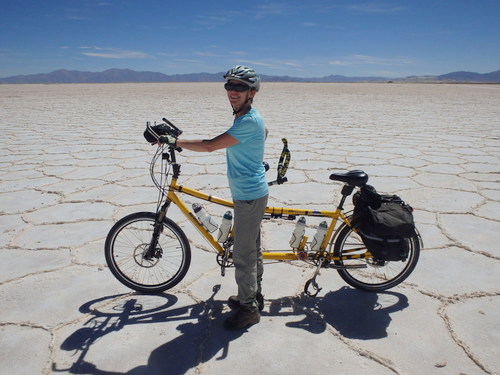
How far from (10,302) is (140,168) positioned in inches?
138

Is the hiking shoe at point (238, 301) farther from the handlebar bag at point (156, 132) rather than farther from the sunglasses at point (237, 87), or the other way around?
the sunglasses at point (237, 87)

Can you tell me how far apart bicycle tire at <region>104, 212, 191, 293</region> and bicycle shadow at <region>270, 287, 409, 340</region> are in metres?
0.82

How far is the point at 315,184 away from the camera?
197 inches

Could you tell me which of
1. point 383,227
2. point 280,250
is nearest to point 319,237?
point 280,250

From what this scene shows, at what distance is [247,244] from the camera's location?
7.38 feet

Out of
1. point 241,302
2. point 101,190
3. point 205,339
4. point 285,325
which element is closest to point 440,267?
point 285,325

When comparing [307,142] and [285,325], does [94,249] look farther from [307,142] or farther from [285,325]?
[307,142]

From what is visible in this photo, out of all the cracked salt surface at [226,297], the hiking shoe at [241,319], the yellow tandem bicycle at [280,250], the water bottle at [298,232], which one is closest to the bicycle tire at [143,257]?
the yellow tandem bicycle at [280,250]

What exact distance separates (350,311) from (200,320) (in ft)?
3.46

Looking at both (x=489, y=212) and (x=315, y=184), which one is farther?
(x=315, y=184)

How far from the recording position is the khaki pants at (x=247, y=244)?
7.20 feet

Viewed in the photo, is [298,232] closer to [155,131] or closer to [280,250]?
[280,250]

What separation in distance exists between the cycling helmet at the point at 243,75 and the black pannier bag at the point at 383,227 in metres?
1.07

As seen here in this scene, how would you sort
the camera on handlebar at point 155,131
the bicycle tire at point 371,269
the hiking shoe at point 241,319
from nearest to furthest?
the camera on handlebar at point 155,131 → the hiking shoe at point 241,319 → the bicycle tire at point 371,269
